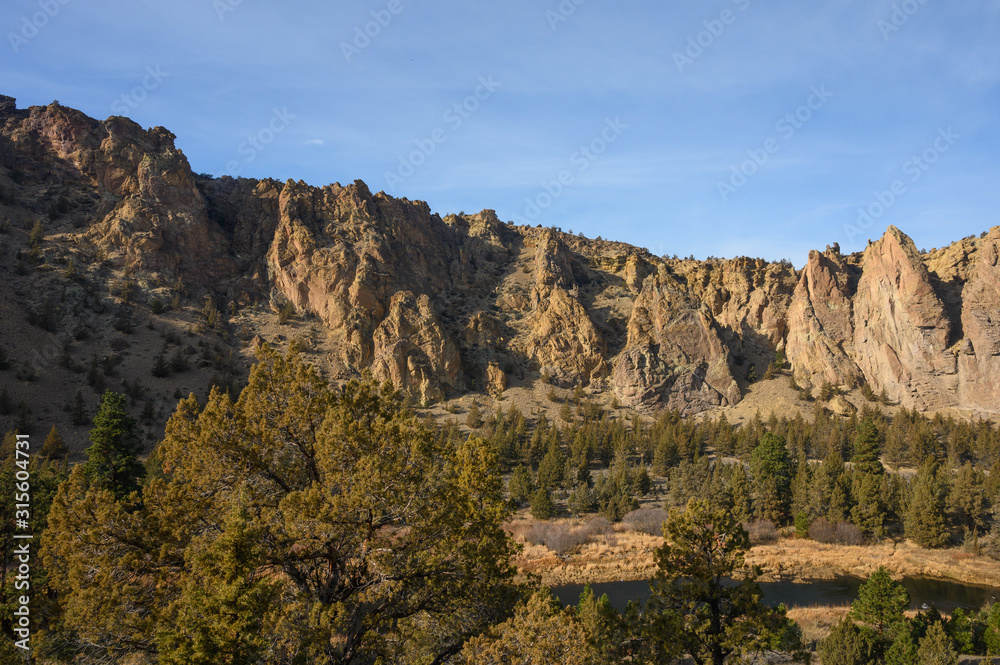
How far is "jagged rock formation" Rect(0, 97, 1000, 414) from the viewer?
271 ft

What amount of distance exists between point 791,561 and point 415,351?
57.3m

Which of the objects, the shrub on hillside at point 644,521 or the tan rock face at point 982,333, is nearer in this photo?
the shrub on hillside at point 644,521

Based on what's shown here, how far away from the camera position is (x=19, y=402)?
5759 centimetres

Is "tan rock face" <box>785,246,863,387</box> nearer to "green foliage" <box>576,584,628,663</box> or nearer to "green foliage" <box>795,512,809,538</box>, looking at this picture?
"green foliage" <box>795,512,809,538</box>

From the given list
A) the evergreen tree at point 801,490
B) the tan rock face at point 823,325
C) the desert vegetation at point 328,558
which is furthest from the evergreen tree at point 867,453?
the desert vegetation at point 328,558

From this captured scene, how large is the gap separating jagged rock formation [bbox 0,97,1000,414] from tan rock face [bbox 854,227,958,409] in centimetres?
23

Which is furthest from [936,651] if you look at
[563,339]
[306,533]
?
[563,339]

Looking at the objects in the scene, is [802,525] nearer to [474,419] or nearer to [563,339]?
[474,419]

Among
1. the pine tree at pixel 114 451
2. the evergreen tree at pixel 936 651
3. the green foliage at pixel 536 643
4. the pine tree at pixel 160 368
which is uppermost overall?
the pine tree at pixel 160 368

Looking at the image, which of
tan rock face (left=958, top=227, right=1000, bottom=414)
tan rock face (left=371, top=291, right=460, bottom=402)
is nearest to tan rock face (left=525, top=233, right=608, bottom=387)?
tan rock face (left=371, top=291, right=460, bottom=402)

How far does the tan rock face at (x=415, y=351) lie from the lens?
83.2m

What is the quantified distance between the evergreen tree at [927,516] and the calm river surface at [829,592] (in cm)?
656

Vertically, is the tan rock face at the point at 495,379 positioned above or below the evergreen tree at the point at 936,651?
above

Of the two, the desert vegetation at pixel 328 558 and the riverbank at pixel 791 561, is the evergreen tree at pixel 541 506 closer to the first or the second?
the riverbank at pixel 791 561
